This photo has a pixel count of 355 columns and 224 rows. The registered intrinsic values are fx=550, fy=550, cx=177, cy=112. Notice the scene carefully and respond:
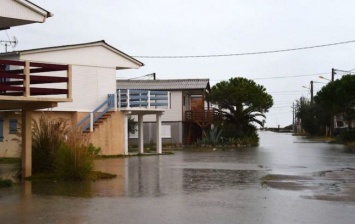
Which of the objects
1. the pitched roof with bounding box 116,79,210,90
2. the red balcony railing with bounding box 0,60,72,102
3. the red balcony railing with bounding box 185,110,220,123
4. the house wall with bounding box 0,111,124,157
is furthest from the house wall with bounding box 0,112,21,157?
the red balcony railing with bounding box 185,110,220,123

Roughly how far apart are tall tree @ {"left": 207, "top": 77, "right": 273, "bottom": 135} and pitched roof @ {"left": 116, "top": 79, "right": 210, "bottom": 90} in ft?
5.27

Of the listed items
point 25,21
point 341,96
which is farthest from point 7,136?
point 341,96

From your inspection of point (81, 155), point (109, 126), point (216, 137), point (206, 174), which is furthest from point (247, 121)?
point (81, 155)

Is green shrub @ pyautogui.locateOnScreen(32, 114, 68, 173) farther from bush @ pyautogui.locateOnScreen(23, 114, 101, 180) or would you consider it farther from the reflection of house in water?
the reflection of house in water

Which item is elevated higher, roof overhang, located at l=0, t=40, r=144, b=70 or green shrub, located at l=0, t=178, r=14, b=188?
roof overhang, located at l=0, t=40, r=144, b=70

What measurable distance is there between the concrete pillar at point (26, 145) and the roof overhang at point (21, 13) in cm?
281

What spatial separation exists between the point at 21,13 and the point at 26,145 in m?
3.94

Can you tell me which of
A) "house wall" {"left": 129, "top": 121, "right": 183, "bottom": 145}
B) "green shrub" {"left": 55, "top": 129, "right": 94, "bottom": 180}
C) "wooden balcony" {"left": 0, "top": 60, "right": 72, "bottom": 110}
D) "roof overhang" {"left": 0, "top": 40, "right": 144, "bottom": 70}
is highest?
"roof overhang" {"left": 0, "top": 40, "right": 144, "bottom": 70}

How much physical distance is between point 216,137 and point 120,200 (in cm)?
3321

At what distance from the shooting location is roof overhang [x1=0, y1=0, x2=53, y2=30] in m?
16.2

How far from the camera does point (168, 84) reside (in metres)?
48.4

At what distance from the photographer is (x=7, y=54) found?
2755 cm

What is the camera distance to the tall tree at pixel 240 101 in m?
48.7

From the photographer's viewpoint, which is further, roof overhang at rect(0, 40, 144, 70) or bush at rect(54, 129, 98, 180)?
roof overhang at rect(0, 40, 144, 70)
